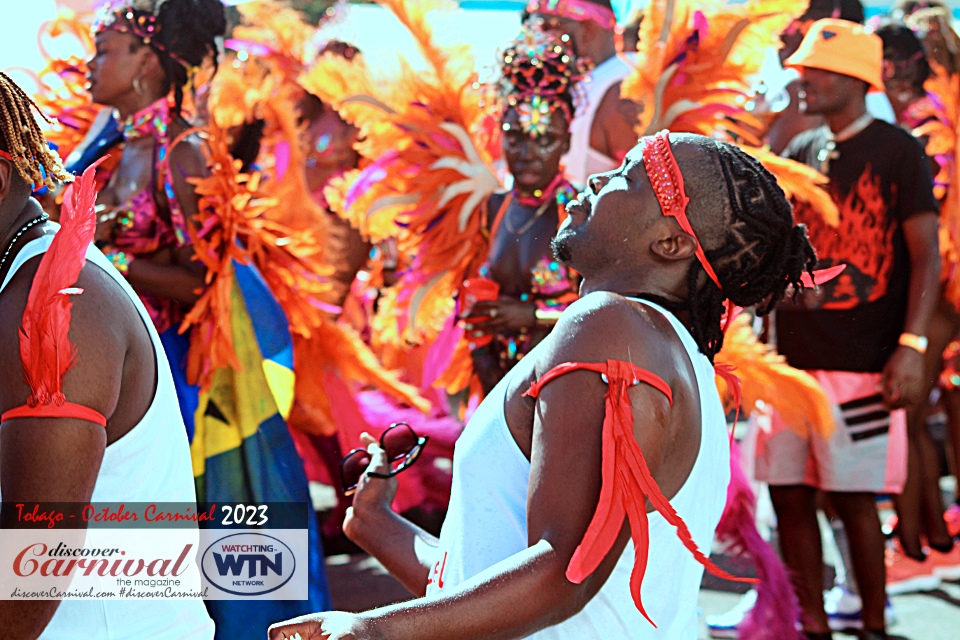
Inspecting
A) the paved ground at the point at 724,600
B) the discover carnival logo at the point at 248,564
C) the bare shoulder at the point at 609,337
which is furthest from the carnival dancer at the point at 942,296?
the bare shoulder at the point at 609,337

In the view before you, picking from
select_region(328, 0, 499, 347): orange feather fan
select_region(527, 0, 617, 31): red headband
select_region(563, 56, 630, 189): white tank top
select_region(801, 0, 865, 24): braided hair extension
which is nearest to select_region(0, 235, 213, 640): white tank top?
select_region(328, 0, 499, 347): orange feather fan

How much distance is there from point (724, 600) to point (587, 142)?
1.88 m

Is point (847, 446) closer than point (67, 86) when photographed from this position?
Yes

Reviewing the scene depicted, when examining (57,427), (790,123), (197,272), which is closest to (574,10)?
(790,123)

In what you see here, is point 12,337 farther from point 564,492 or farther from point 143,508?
point 564,492

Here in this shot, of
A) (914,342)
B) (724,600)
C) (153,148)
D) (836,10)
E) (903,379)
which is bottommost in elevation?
(724,600)

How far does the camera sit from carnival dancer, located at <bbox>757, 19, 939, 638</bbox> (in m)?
3.53

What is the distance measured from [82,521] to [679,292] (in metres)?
0.93

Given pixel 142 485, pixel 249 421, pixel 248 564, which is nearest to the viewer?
pixel 142 485

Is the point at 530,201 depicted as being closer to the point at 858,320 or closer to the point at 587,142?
the point at 587,142

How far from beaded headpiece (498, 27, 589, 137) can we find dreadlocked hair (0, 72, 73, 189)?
6.51ft

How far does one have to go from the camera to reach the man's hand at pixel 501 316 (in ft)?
11.3

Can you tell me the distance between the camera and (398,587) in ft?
13.9

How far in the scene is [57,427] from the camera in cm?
148
